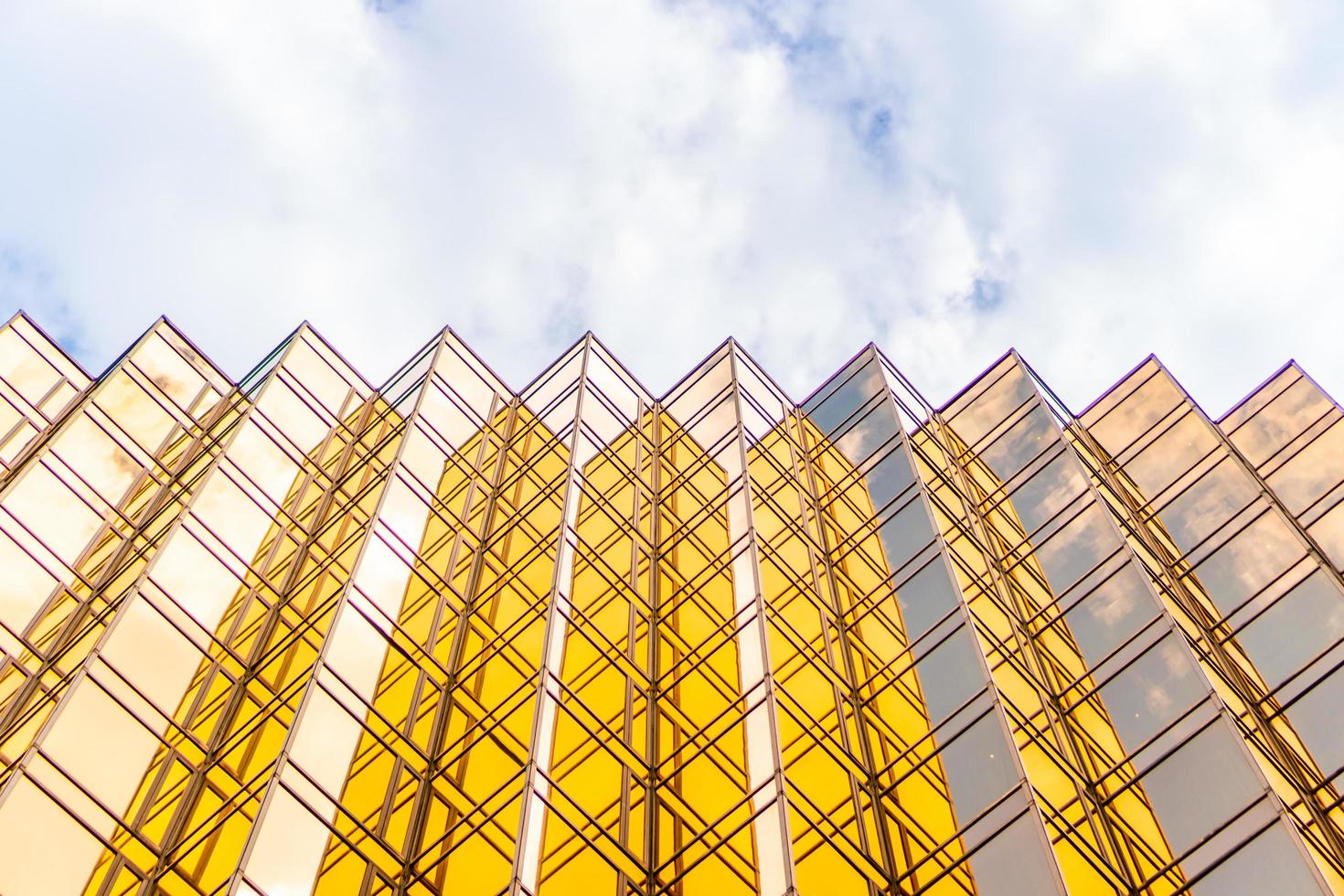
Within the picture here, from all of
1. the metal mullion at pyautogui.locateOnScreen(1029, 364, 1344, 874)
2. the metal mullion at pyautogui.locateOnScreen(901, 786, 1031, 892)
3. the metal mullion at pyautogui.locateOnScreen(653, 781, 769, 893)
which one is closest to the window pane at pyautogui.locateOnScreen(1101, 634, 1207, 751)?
the metal mullion at pyautogui.locateOnScreen(1029, 364, 1344, 874)

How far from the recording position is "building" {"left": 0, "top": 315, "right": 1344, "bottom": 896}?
17672mm

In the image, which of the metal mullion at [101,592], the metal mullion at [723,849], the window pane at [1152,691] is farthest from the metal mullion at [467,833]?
the window pane at [1152,691]

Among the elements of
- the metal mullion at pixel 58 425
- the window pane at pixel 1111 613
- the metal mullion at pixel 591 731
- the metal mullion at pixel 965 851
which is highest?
the metal mullion at pixel 58 425

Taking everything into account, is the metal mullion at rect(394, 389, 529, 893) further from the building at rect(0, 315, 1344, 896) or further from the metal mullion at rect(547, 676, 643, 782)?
the metal mullion at rect(547, 676, 643, 782)

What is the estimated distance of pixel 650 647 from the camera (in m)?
23.8

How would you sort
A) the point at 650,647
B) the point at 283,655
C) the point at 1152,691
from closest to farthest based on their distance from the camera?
the point at 1152,691 → the point at 283,655 → the point at 650,647

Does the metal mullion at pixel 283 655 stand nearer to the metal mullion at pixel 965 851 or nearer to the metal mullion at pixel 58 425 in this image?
the metal mullion at pixel 58 425

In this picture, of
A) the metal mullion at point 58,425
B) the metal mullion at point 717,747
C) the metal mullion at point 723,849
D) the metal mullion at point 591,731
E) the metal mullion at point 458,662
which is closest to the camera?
the metal mullion at point 723,849

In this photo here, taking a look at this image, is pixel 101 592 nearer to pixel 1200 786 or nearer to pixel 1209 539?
pixel 1200 786

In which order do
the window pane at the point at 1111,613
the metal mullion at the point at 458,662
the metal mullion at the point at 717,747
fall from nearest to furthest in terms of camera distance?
the metal mullion at the point at 458,662, the metal mullion at the point at 717,747, the window pane at the point at 1111,613

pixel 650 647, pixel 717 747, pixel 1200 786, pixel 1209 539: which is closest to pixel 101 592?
pixel 650 647

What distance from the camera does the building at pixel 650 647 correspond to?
17.7m

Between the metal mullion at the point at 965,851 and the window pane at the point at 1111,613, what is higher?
the window pane at the point at 1111,613

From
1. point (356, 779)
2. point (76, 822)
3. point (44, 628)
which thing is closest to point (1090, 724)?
point (356, 779)
